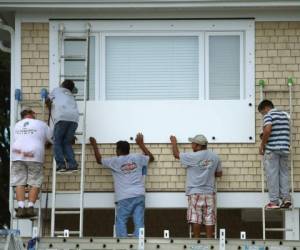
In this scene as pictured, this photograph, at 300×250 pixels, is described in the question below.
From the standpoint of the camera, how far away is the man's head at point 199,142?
13.8 metres

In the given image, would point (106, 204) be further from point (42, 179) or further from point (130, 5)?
point (130, 5)

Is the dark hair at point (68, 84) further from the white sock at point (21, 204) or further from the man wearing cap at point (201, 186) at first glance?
the man wearing cap at point (201, 186)

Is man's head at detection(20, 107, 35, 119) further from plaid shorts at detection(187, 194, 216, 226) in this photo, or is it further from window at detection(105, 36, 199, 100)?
plaid shorts at detection(187, 194, 216, 226)

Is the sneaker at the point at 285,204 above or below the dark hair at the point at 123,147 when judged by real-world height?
below

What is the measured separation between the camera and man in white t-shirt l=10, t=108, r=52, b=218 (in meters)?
13.4

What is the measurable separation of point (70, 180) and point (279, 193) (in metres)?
3.04

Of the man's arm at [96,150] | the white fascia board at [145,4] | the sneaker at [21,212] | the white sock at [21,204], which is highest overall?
the white fascia board at [145,4]

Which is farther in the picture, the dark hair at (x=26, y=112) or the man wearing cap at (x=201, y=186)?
the dark hair at (x=26, y=112)

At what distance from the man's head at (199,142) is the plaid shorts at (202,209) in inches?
26.9

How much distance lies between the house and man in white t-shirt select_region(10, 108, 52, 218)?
2.45ft

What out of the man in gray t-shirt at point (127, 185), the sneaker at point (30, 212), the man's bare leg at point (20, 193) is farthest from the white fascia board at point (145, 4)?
the sneaker at point (30, 212)

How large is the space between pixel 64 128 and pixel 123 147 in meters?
0.90

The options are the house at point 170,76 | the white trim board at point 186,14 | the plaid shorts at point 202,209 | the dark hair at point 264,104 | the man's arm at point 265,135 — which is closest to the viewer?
the man's arm at point 265,135

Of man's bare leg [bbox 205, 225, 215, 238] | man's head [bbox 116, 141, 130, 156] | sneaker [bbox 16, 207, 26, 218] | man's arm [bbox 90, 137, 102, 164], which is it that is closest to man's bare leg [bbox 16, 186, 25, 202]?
sneaker [bbox 16, 207, 26, 218]
